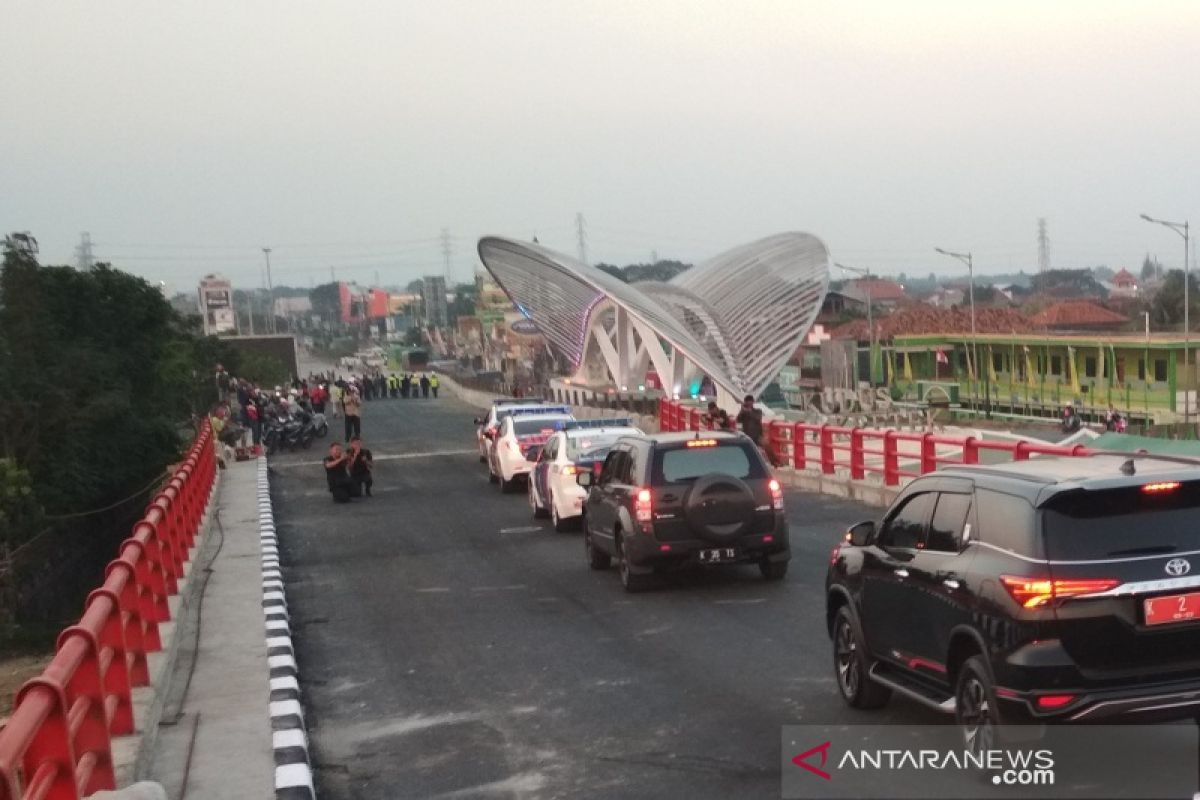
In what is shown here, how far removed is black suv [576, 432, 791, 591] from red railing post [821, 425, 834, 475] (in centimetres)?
1071

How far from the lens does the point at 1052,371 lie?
Answer: 78.9 metres

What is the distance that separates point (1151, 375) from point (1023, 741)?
66.3 metres

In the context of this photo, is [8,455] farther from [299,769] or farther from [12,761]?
[12,761]

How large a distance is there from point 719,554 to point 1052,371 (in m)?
68.6

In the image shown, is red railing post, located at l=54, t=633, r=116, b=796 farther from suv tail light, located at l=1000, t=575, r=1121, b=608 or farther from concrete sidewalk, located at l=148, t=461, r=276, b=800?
suv tail light, located at l=1000, t=575, r=1121, b=608

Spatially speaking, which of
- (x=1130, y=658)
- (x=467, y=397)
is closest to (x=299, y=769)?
(x=1130, y=658)

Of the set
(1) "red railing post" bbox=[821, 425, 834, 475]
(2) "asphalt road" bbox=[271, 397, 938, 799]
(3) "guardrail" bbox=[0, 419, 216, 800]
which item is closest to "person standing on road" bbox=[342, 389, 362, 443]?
(1) "red railing post" bbox=[821, 425, 834, 475]

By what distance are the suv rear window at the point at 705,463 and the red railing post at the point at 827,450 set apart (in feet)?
35.8

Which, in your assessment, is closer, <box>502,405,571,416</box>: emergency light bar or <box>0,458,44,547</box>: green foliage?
<box>0,458,44,547</box>: green foliage

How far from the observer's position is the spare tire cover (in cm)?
1426

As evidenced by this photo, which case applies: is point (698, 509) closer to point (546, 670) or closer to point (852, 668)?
point (546, 670)

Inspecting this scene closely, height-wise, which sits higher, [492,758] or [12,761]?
[12,761]

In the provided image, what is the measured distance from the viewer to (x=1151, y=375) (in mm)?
68688

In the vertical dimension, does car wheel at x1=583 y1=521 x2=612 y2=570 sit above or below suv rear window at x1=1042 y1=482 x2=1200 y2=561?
below
